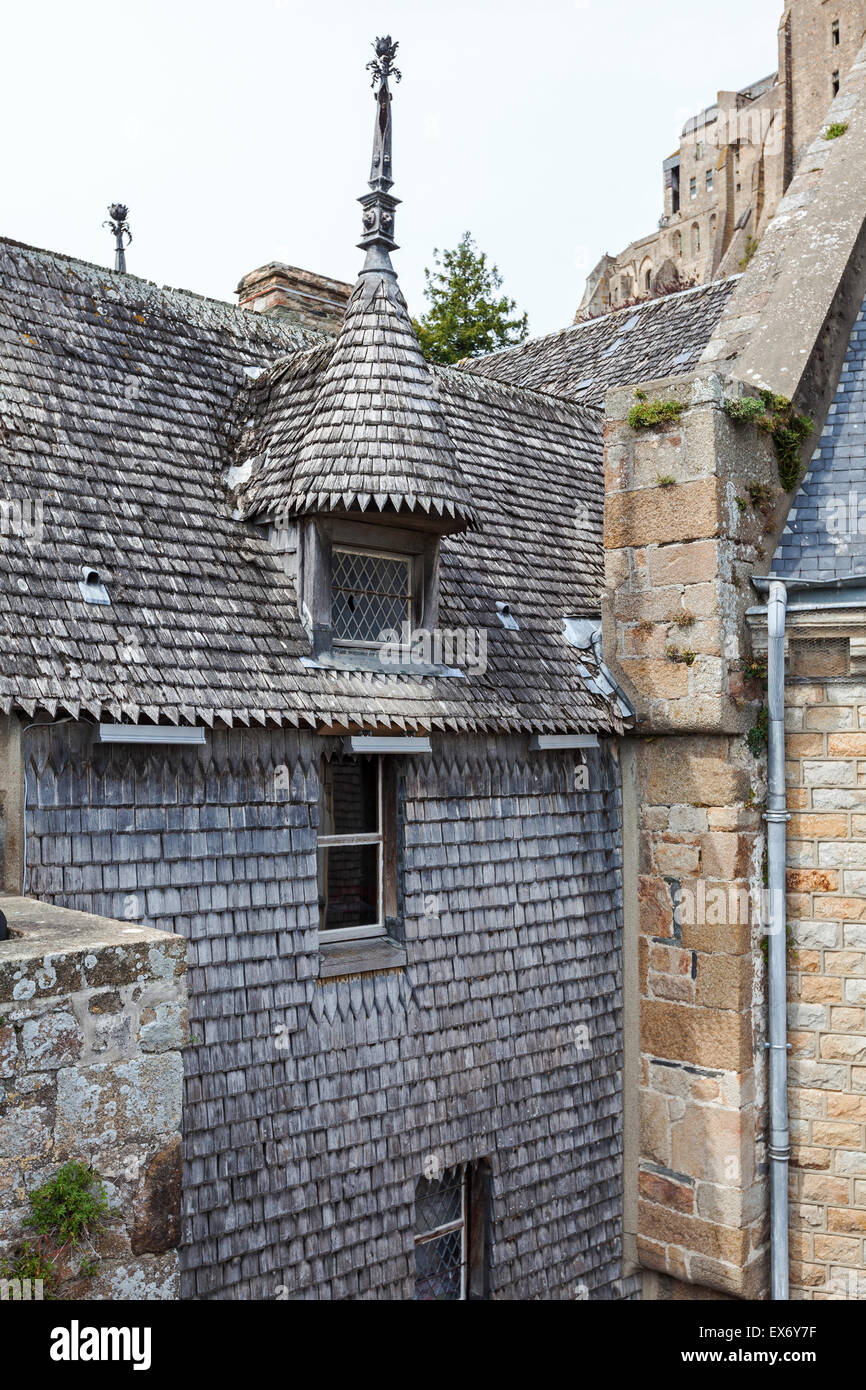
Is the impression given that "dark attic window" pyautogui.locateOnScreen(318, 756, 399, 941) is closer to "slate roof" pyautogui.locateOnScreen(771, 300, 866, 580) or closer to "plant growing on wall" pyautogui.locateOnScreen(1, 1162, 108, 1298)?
"plant growing on wall" pyautogui.locateOnScreen(1, 1162, 108, 1298)

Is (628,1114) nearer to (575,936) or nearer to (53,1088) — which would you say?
(575,936)

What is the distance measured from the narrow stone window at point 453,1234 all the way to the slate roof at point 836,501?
486cm

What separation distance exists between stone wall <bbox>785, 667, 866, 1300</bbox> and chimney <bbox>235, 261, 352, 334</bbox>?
643cm

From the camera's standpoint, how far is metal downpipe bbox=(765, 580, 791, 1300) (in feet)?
25.5

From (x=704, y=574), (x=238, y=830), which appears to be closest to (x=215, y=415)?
(x=238, y=830)

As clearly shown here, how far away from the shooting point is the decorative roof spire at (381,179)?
7395 mm

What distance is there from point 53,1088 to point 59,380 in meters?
4.71

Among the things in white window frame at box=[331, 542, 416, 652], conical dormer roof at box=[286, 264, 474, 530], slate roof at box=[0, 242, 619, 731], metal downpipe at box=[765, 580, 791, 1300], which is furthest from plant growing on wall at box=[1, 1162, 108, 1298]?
metal downpipe at box=[765, 580, 791, 1300]

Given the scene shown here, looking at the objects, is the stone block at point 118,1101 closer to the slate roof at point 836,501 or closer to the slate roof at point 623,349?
the slate roof at point 836,501

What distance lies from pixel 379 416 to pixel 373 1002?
3668 mm

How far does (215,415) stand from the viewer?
25.3ft

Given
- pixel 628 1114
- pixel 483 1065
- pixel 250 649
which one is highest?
pixel 250 649

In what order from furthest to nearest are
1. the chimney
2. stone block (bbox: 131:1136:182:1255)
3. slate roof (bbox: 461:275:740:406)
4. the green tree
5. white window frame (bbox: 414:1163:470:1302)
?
1. the green tree
2. slate roof (bbox: 461:275:740:406)
3. the chimney
4. white window frame (bbox: 414:1163:470:1302)
5. stone block (bbox: 131:1136:182:1255)

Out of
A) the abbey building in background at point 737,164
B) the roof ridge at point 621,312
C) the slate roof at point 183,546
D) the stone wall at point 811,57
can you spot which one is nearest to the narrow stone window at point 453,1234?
the slate roof at point 183,546
